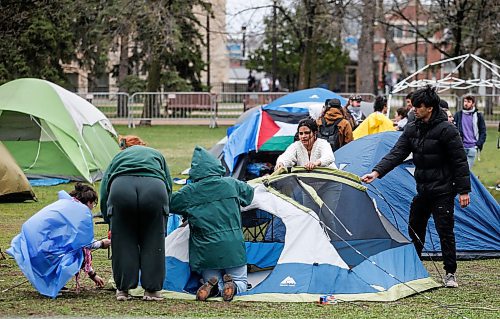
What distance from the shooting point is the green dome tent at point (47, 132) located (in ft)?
58.9

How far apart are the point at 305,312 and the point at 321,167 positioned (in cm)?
193

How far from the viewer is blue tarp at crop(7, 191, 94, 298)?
798cm

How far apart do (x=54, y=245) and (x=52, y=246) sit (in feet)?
0.06

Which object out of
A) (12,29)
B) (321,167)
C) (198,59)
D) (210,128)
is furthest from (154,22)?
(321,167)

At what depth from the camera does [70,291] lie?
27.5 ft

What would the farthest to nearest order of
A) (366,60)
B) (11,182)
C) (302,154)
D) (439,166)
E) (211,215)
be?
(366,60), (11,182), (302,154), (439,166), (211,215)

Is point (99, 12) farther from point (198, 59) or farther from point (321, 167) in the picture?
point (321, 167)

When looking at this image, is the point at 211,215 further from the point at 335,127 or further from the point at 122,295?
the point at 335,127

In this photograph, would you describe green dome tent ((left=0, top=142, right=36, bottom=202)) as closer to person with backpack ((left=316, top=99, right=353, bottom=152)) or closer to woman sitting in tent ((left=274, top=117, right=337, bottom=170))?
person with backpack ((left=316, top=99, right=353, bottom=152))

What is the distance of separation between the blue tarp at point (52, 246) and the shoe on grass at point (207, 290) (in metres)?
1.00

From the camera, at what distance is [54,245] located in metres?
7.99

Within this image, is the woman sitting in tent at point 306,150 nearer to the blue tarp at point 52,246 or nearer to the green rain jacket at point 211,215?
the green rain jacket at point 211,215

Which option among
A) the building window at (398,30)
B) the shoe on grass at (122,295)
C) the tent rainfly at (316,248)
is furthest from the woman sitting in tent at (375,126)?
the building window at (398,30)

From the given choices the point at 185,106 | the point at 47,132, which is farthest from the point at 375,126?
the point at 185,106
